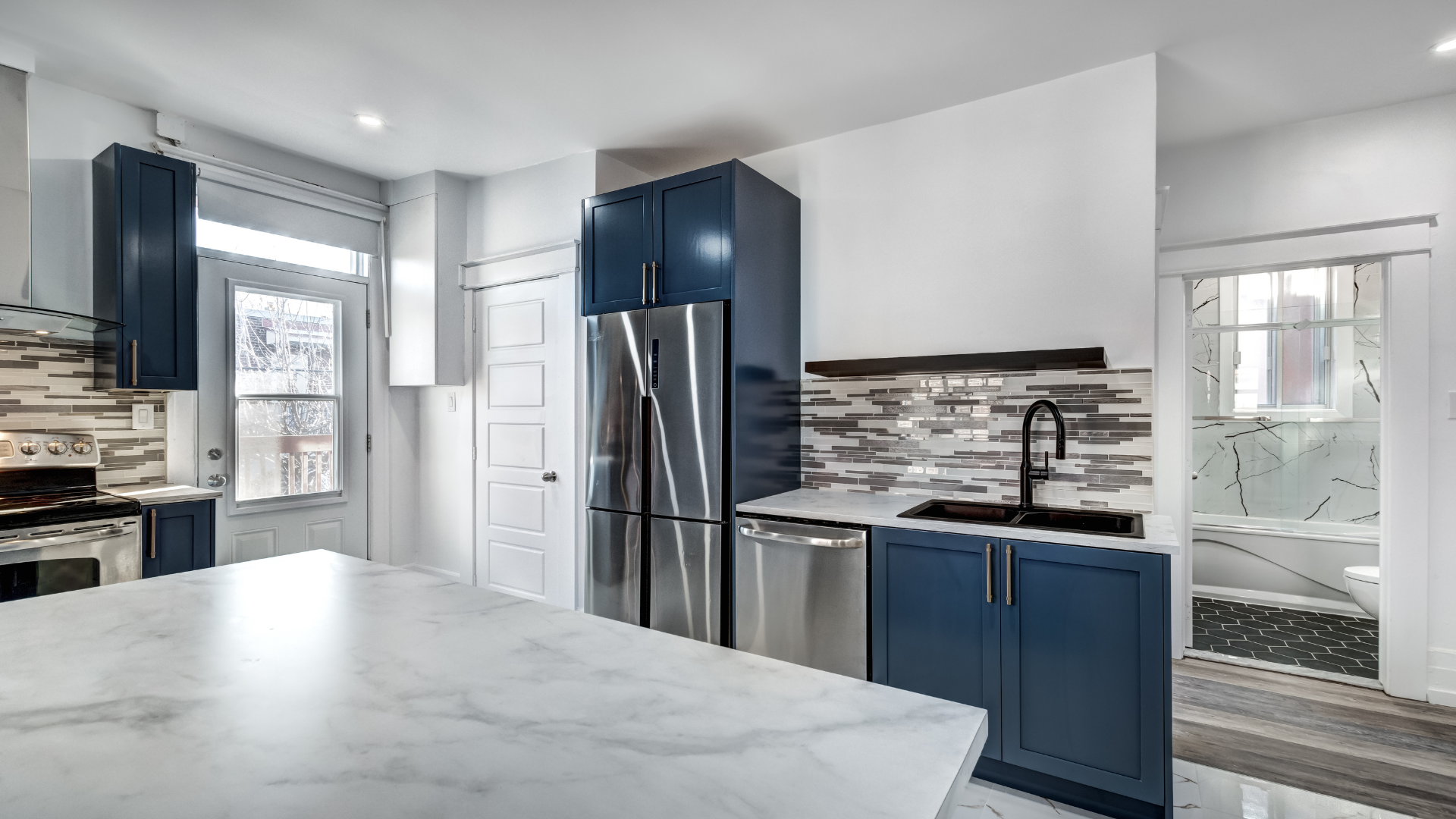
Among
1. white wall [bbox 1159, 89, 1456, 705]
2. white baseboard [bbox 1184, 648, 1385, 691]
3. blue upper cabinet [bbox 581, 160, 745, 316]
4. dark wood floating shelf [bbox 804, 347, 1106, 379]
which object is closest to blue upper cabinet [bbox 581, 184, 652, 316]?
blue upper cabinet [bbox 581, 160, 745, 316]

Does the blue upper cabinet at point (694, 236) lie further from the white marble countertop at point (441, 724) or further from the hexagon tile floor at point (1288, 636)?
the hexagon tile floor at point (1288, 636)

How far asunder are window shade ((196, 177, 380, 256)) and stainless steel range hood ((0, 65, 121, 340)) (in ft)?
2.57

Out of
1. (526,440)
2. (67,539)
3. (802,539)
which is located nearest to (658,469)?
(802,539)

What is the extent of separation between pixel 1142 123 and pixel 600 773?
299 cm

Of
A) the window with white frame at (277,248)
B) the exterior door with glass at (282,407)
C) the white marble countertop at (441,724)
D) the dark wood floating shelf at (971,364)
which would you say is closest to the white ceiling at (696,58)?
the window with white frame at (277,248)

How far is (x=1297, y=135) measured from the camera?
3.20 metres

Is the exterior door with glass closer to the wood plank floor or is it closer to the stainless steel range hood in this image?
the stainless steel range hood

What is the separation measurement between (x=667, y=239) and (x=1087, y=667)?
2.36 meters

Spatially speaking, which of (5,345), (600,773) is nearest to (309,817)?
(600,773)

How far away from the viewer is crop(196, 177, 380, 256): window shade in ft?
11.6

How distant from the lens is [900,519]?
8.33ft

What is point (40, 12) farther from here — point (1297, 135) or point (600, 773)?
point (1297, 135)

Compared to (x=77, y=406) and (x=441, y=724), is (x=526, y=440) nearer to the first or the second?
(x=77, y=406)

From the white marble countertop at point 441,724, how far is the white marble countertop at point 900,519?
161 centimetres
